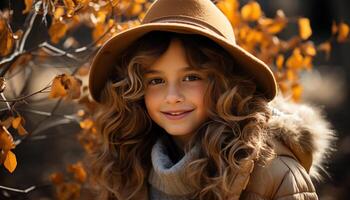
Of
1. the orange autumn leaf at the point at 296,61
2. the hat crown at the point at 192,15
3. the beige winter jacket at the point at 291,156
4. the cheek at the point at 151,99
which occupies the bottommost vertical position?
the orange autumn leaf at the point at 296,61

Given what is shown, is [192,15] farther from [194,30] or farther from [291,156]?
[291,156]

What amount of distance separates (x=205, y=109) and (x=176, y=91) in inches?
7.0

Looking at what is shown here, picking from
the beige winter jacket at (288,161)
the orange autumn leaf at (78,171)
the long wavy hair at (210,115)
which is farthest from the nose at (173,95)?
the orange autumn leaf at (78,171)

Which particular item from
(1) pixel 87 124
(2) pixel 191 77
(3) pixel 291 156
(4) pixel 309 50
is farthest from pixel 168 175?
(4) pixel 309 50

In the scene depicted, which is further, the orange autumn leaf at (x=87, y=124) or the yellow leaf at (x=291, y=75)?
the yellow leaf at (x=291, y=75)

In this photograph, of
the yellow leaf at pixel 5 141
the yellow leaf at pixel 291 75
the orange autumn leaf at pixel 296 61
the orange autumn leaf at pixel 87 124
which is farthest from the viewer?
the yellow leaf at pixel 291 75

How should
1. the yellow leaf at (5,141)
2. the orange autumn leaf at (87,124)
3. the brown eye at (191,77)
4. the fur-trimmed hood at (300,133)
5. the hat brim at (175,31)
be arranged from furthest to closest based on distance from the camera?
1. the orange autumn leaf at (87,124)
2. the fur-trimmed hood at (300,133)
3. the brown eye at (191,77)
4. the hat brim at (175,31)
5. the yellow leaf at (5,141)

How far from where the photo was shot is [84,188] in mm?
3549

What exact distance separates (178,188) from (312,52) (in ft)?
5.29

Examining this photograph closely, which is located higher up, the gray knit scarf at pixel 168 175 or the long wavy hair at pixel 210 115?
the long wavy hair at pixel 210 115

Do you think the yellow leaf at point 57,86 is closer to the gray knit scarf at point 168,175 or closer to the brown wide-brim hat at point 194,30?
the brown wide-brim hat at point 194,30

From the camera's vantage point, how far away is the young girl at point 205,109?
2551 millimetres

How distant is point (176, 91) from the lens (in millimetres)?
2572

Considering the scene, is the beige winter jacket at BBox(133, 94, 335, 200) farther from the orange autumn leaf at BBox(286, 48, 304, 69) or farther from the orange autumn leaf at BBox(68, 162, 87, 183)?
the orange autumn leaf at BBox(286, 48, 304, 69)
